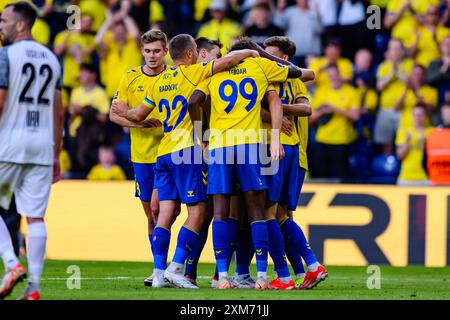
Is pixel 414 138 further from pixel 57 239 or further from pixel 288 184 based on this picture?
pixel 288 184

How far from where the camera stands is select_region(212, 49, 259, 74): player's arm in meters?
9.79

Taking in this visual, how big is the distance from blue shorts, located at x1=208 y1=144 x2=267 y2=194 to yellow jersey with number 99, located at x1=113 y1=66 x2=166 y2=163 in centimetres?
164

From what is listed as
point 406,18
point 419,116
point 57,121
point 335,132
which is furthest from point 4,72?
point 406,18

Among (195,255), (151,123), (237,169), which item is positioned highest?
(151,123)

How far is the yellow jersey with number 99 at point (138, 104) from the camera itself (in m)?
11.2

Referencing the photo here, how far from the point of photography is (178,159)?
10.2 meters

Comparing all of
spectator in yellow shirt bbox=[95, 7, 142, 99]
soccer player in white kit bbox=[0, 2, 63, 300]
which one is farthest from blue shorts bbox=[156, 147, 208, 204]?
spectator in yellow shirt bbox=[95, 7, 142, 99]

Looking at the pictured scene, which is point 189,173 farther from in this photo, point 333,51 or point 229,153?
point 333,51

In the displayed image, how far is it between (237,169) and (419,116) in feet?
24.6

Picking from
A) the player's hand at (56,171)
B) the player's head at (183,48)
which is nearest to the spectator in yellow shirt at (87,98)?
the player's head at (183,48)

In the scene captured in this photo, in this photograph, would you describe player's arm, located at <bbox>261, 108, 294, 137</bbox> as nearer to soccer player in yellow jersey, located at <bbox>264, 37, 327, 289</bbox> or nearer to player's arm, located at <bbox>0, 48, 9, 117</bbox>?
soccer player in yellow jersey, located at <bbox>264, 37, 327, 289</bbox>

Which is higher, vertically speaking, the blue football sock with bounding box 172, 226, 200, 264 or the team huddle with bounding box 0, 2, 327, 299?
the team huddle with bounding box 0, 2, 327, 299

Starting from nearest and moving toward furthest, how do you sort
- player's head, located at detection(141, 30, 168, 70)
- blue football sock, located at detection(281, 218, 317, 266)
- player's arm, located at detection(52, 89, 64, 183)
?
player's arm, located at detection(52, 89, 64, 183), blue football sock, located at detection(281, 218, 317, 266), player's head, located at detection(141, 30, 168, 70)
